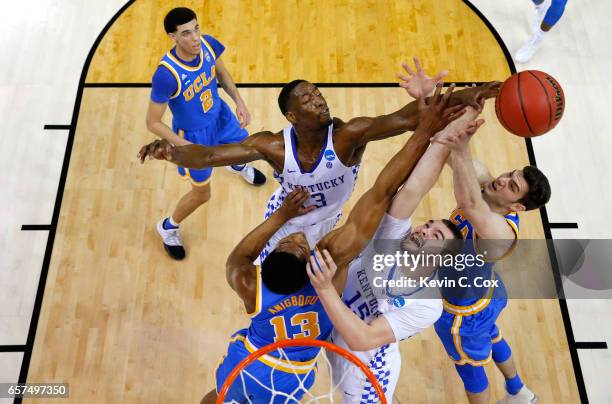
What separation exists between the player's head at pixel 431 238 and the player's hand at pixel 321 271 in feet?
1.91

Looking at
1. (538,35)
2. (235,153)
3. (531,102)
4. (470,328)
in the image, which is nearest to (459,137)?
(531,102)

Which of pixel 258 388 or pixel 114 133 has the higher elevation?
pixel 114 133

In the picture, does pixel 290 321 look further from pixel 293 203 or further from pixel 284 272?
pixel 293 203

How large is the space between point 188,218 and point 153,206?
0.94ft

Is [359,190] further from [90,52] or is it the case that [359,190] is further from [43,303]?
[90,52]

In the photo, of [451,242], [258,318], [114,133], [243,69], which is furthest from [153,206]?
[451,242]

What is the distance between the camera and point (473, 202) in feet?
10.2

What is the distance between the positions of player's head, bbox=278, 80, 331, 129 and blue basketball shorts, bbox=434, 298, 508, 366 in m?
1.17

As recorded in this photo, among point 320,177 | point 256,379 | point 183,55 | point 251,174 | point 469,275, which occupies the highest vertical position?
point 183,55

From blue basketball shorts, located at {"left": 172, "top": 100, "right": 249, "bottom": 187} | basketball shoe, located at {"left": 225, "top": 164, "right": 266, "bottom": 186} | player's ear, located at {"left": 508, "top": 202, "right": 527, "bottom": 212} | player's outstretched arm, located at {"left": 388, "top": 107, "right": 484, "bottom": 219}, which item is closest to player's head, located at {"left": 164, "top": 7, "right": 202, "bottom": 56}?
blue basketball shorts, located at {"left": 172, "top": 100, "right": 249, "bottom": 187}

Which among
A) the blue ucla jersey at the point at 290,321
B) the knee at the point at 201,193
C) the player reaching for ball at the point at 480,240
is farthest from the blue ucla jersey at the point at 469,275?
the knee at the point at 201,193

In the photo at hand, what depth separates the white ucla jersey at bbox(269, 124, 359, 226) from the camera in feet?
11.1

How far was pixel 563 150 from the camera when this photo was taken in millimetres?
5051

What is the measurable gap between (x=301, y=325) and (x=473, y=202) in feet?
3.35
